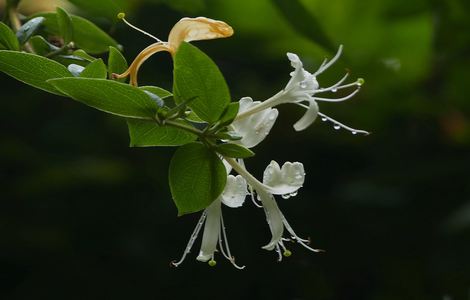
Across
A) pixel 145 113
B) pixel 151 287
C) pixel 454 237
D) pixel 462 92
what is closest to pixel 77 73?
pixel 145 113

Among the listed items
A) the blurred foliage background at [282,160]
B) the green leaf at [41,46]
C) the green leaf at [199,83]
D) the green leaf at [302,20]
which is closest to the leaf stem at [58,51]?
the green leaf at [41,46]

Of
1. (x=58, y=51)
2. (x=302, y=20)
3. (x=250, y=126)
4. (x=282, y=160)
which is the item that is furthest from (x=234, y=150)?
(x=282, y=160)

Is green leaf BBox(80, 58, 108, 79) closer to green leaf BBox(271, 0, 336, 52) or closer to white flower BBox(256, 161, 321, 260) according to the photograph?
white flower BBox(256, 161, 321, 260)

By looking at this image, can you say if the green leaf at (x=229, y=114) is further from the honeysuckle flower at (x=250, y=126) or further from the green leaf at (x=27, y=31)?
the green leaf at (x=27, y=31)

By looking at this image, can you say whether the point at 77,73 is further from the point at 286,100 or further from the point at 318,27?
the point at 318,27

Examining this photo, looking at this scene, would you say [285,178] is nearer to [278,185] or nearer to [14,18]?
[278,185]
